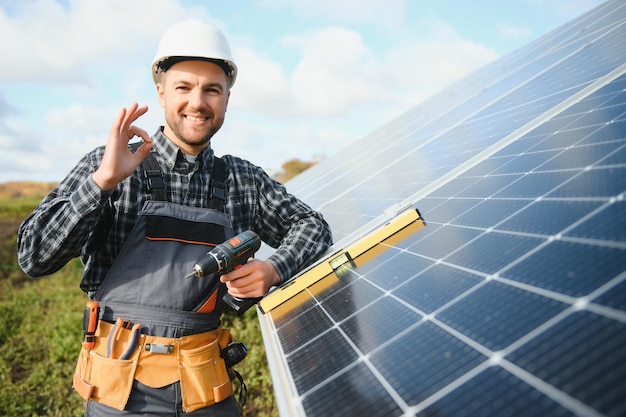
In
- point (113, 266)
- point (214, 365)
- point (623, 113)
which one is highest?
point (113, 266)

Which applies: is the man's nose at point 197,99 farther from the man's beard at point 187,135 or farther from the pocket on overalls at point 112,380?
the pocket on overalls at point 112,380

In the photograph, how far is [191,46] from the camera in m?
2.70

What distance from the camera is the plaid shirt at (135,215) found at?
7.25 ft

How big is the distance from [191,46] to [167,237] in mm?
1234

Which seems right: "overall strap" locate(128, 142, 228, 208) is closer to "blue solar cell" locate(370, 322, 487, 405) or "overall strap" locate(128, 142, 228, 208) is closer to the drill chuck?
the drill chuck

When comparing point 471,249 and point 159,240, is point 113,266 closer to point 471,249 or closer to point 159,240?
point 159,240

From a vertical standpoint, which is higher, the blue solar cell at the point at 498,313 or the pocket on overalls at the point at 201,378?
the blue solar cell at the point at 498,313

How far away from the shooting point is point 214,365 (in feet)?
8.30

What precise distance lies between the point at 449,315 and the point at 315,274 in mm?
1193

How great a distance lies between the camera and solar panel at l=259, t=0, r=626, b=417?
102 centimetres

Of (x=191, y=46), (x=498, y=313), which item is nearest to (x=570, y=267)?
(x=498, y=313)

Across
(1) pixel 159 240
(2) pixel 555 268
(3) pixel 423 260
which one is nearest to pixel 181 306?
(1) pixel 159 240

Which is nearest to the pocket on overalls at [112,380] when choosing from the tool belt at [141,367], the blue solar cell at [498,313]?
the tool belt at [141,367]

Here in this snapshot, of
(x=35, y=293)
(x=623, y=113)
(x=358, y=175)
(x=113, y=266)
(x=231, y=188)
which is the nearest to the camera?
(x=623, y=113)
